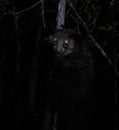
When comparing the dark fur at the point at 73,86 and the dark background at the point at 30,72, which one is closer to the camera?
the dark fur at the point at 73,86

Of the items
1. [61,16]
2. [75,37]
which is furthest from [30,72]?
[61,16]

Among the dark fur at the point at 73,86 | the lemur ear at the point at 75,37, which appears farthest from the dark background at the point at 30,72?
the dark fur at the point at 73,86

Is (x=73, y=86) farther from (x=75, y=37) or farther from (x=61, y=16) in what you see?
(x=61, y=16)

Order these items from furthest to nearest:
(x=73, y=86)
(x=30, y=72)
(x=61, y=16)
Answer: (x=30, y=72) < (x=73, y=86) < (x=61, y=16)

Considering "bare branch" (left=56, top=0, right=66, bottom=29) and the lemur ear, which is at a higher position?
"bare branch" (left=56, top=0, right=66, bottom=29)

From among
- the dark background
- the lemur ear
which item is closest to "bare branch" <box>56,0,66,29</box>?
the lemur ear

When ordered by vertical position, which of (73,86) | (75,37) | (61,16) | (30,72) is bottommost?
(30,72)

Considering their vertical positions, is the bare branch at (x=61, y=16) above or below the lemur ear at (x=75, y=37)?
above

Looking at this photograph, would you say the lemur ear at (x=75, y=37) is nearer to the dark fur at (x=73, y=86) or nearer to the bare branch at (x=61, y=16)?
the dark fur at (x=73, y=86)

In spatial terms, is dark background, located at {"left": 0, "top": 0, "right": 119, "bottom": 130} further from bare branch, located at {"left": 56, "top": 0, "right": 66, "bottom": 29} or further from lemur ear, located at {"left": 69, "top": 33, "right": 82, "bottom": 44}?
bare branch, located at {"left": 56, "top": 0, "right": 66, "bottom": 29}

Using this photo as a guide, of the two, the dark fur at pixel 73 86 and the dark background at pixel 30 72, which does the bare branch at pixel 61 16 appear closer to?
the dark fur at pixel 73 86

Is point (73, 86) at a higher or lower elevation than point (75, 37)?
lower

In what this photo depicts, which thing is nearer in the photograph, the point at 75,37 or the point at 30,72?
the point at 75,37

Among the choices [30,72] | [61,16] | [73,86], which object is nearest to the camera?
[61,16]
